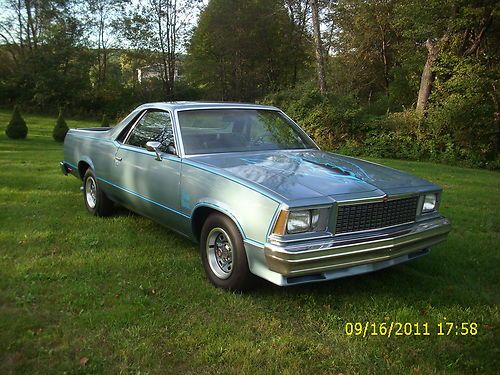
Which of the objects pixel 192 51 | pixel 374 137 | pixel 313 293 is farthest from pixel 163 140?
pixel 192 51

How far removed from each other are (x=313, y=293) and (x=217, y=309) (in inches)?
34.0

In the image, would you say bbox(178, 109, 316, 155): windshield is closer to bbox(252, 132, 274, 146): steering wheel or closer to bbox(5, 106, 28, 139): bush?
bbox(252, 132, 274, 146): steering wheel

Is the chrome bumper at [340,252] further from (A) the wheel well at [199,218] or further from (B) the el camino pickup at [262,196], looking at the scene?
(A) the wheel well at [199,218]

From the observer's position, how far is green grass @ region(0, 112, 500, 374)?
2.82 m

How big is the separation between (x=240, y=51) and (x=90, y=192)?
28840mm

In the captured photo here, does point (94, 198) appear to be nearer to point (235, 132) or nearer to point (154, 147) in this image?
point (154, 147)

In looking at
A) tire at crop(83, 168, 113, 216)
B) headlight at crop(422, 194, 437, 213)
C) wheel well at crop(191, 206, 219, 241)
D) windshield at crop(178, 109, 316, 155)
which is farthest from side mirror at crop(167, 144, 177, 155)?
headlight at crop(422, 194, 437, 213)

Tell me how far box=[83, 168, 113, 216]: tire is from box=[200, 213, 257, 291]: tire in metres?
2.43

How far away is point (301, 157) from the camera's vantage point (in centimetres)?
439

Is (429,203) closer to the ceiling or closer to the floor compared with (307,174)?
closer to the floor

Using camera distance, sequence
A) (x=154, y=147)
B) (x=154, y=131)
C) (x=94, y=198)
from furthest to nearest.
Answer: (x=94, y=198) < (x=154, y=131) < (x=154, y=147)

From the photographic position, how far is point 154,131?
16.1 ft

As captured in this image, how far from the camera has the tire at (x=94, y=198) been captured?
5.83 m

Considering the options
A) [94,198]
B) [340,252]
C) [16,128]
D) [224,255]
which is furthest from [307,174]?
[16,128]
